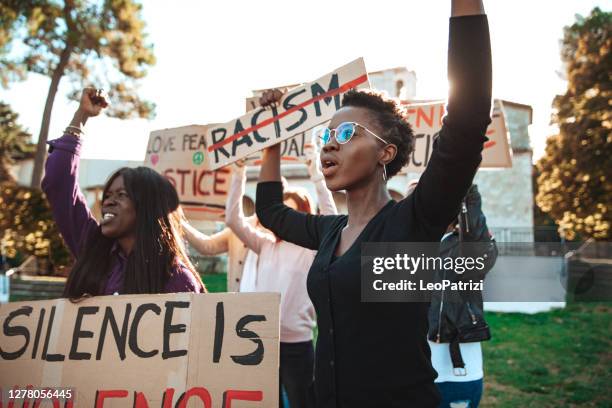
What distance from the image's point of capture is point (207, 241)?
446cm

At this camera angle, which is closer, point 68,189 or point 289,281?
point 68,189

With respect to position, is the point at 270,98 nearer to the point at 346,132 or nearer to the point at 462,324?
the point at 346,132

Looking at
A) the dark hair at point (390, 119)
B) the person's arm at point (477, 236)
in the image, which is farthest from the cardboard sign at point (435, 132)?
the dark hair at point (390, 119)

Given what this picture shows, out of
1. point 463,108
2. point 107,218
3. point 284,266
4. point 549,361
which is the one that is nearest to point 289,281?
point 284,266

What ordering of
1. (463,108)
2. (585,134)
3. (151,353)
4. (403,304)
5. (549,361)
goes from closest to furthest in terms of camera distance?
1. (463,108)
2. (403,304)
3. (151,353)
4. (549,361)
5. (585,134)

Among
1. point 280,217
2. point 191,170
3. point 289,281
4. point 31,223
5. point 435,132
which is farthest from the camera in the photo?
point 31,223

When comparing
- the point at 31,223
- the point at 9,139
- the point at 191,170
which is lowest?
the point at 191,170

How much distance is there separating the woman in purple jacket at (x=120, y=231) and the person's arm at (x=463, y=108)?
4.37 feet

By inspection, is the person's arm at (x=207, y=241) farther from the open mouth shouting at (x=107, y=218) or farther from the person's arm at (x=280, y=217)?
the person's arm at (x=280, y=217)

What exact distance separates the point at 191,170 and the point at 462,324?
Result: 3.13 meters

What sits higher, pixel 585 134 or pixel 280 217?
pixel 585 134

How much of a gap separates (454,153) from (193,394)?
1.21 metres

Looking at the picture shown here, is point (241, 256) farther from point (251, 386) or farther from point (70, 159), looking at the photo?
point (251, 386)

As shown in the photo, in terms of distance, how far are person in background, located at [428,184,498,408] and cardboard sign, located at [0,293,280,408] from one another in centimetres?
118
